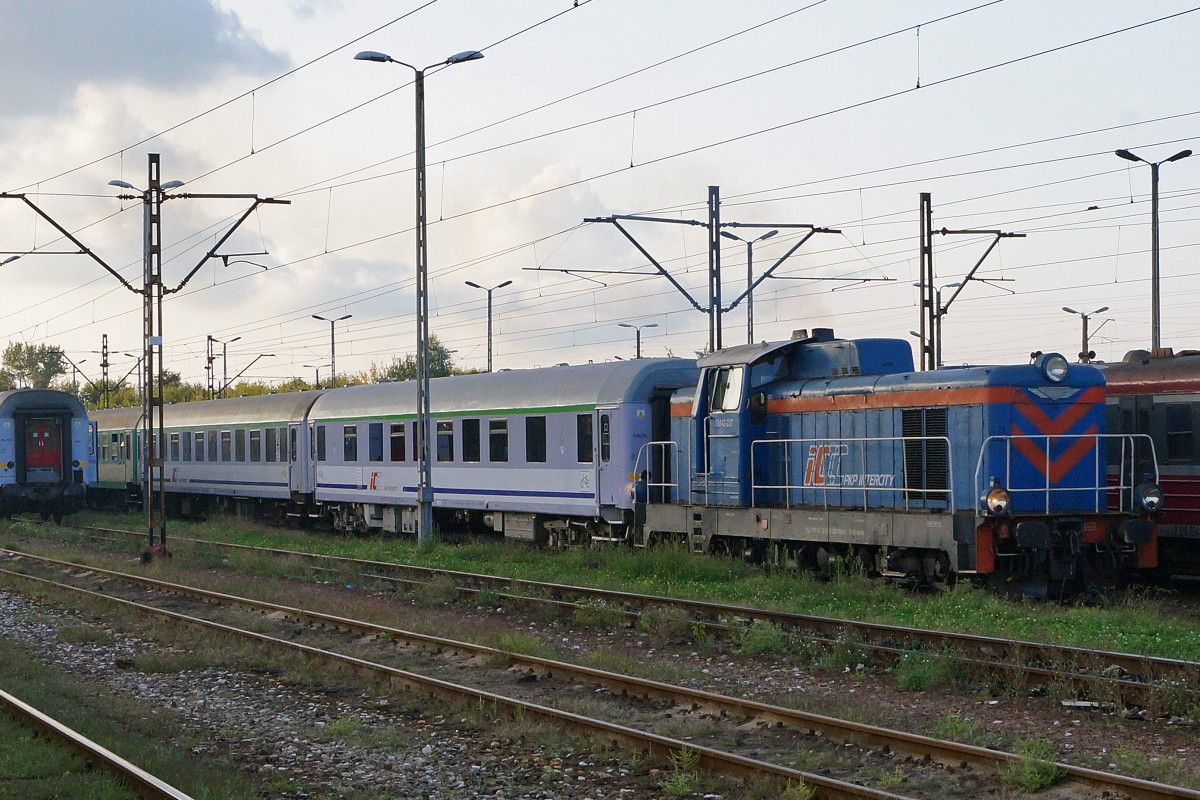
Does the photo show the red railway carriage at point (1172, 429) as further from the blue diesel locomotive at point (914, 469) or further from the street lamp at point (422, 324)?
the street lamp at point (422, 324)

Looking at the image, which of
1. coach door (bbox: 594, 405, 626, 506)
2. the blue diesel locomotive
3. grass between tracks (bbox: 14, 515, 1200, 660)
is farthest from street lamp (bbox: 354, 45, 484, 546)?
the blue diesel locomotive

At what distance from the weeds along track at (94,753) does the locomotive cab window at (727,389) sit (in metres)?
11.5

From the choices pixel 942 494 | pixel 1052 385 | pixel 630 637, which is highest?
pixel 1052 385

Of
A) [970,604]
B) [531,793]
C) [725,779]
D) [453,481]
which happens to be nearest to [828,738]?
[725,779]

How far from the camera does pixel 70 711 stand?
35.9 ft

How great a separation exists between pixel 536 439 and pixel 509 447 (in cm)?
98

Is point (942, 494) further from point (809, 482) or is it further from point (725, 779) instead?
point (725, 779)

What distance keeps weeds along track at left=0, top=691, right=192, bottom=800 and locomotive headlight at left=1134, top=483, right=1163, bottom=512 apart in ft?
42.9

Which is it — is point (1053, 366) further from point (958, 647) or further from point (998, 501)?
point (958, 647)

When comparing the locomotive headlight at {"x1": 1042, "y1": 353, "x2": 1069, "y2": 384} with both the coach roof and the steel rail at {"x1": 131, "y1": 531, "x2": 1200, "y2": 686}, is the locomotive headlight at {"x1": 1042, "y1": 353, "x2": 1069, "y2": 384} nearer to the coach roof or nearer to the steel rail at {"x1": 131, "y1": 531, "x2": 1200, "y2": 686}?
the steel rail at {"x1": 131, "y1": 531, "x2": 1200, "y2": 686}

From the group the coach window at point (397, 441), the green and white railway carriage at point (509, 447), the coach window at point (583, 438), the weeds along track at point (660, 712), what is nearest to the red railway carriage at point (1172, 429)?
the green and white railway carriage at point (509, 447)

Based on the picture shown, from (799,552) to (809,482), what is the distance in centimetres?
109

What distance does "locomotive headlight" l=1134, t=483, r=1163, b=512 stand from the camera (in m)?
16.2

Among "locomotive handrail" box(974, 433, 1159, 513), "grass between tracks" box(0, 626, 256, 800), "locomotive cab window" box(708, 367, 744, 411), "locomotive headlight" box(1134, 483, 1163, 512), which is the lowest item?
"grass between tracks" box(0, 626, 256, 800)
